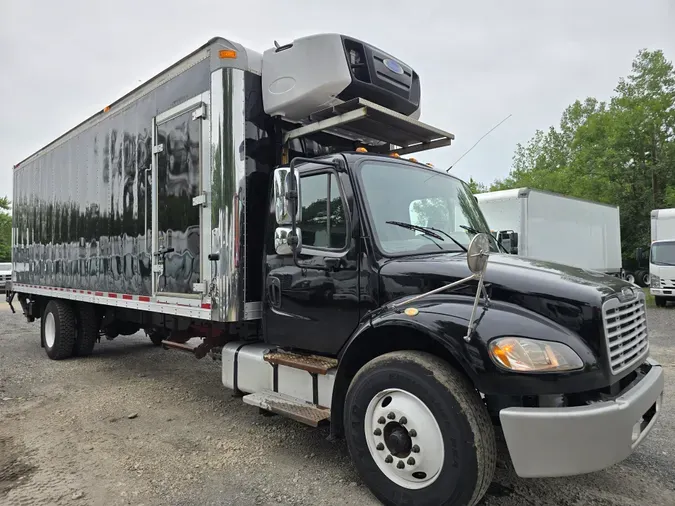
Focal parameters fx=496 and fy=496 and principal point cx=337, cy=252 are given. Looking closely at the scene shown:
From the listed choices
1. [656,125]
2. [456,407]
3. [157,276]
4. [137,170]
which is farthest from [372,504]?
[656,125]

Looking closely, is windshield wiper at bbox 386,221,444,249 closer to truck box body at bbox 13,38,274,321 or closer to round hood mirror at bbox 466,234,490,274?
round hood mirror at bbox 466,234,490,274

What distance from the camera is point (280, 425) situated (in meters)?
4.74

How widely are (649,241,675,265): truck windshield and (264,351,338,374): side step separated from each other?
14.6 meters

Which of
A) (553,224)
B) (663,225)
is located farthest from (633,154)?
(553,224)

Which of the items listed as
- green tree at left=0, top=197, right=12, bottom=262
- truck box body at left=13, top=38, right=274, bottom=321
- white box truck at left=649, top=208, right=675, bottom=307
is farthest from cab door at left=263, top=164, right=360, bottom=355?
green tree at left=0, top=197, right=12, bottom=262

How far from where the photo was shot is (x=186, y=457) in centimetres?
400

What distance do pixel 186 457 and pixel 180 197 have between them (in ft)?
7.76

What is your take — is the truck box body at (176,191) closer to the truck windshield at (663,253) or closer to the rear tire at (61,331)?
the rear tire at (61,331)

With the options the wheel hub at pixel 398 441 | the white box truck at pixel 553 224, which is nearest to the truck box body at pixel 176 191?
the wheel hub at pixel 398 441

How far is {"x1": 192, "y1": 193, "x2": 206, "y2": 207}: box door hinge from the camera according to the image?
4469 mm

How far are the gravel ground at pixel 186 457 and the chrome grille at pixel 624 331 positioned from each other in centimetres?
99

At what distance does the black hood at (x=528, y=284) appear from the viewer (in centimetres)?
275

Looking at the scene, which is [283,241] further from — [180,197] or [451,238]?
[180,197]

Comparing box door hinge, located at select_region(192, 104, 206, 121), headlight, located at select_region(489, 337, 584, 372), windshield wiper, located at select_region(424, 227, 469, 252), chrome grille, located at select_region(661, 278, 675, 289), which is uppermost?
box door hinge, located at select_region(192, 104, 206, 121)
